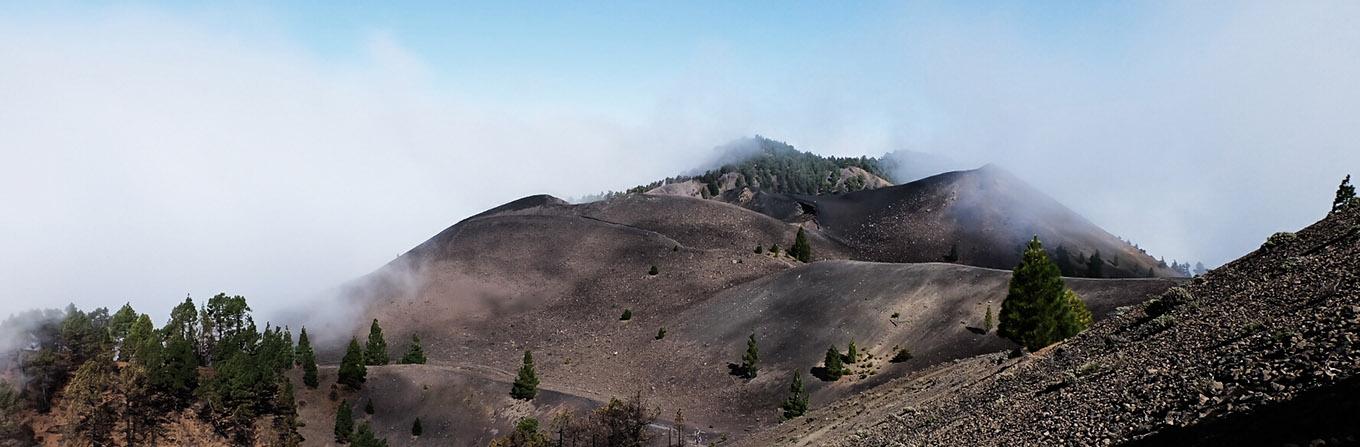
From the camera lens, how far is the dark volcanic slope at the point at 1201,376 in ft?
59.5

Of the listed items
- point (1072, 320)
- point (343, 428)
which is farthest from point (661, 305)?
point (1072, 320)

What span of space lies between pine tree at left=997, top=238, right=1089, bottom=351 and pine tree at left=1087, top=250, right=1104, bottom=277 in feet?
306

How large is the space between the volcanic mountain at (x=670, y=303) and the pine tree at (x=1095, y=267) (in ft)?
52.6

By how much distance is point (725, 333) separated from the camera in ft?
347

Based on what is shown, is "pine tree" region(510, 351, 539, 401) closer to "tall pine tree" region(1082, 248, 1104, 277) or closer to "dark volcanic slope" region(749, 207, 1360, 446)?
"dark volcanic slope" region(749, 207, 1360, 446)

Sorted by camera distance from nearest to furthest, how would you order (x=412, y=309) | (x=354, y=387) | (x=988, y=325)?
(x=988, y=325), (x=354, y=387), (x=412, y=309)

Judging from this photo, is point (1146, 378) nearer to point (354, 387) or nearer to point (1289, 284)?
point (1289, 284)

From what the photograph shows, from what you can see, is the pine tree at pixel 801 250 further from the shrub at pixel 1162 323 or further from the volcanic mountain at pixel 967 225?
the shrub at pixel 1162 323

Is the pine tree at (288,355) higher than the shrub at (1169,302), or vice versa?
the pine tree at (288,355)

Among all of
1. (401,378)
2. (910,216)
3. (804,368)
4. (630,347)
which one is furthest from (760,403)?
(910,216)

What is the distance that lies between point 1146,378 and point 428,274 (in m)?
131

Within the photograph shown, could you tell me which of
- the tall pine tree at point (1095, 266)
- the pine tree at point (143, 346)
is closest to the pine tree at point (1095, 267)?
the tall pine tree at point (1095, 266)

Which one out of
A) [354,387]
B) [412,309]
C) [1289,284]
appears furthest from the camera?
[412,309]

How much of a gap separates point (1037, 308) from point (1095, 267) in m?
98.8
